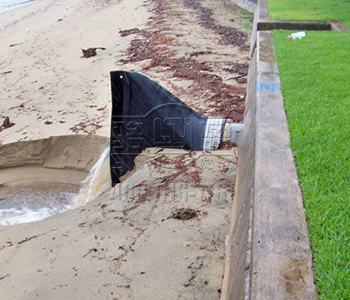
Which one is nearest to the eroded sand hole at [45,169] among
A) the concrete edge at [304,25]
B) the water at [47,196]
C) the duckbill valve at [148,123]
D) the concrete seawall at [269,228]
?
the water at [47,196]

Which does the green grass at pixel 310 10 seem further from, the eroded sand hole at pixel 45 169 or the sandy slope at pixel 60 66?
the eroded sand hole at pixel 45 169

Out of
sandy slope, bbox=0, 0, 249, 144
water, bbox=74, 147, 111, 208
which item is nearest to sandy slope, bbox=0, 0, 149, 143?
sandy slope, bbox=0, 0, 249, 144

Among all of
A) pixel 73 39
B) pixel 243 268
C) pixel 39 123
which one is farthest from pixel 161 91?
pixel 73 39

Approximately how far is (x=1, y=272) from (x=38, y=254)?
0.33 metres

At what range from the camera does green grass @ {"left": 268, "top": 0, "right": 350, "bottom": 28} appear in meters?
8.17

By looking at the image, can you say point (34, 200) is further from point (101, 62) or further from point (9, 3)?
point (9, 3)

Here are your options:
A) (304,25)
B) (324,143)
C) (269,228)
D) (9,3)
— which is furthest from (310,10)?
(9,3)

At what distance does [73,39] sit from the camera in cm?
1317

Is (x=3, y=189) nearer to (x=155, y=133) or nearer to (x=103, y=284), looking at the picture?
(x=155, y=133)

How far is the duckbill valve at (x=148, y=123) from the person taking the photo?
564cm

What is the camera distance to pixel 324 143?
340 centimetres

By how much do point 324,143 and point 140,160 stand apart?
2515mm

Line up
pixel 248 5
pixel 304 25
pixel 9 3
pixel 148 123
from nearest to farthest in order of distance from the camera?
pixel 148 123
pixel 304 25
pixel 248 5
pixel 9 3

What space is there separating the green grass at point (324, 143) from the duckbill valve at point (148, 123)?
1139mm
